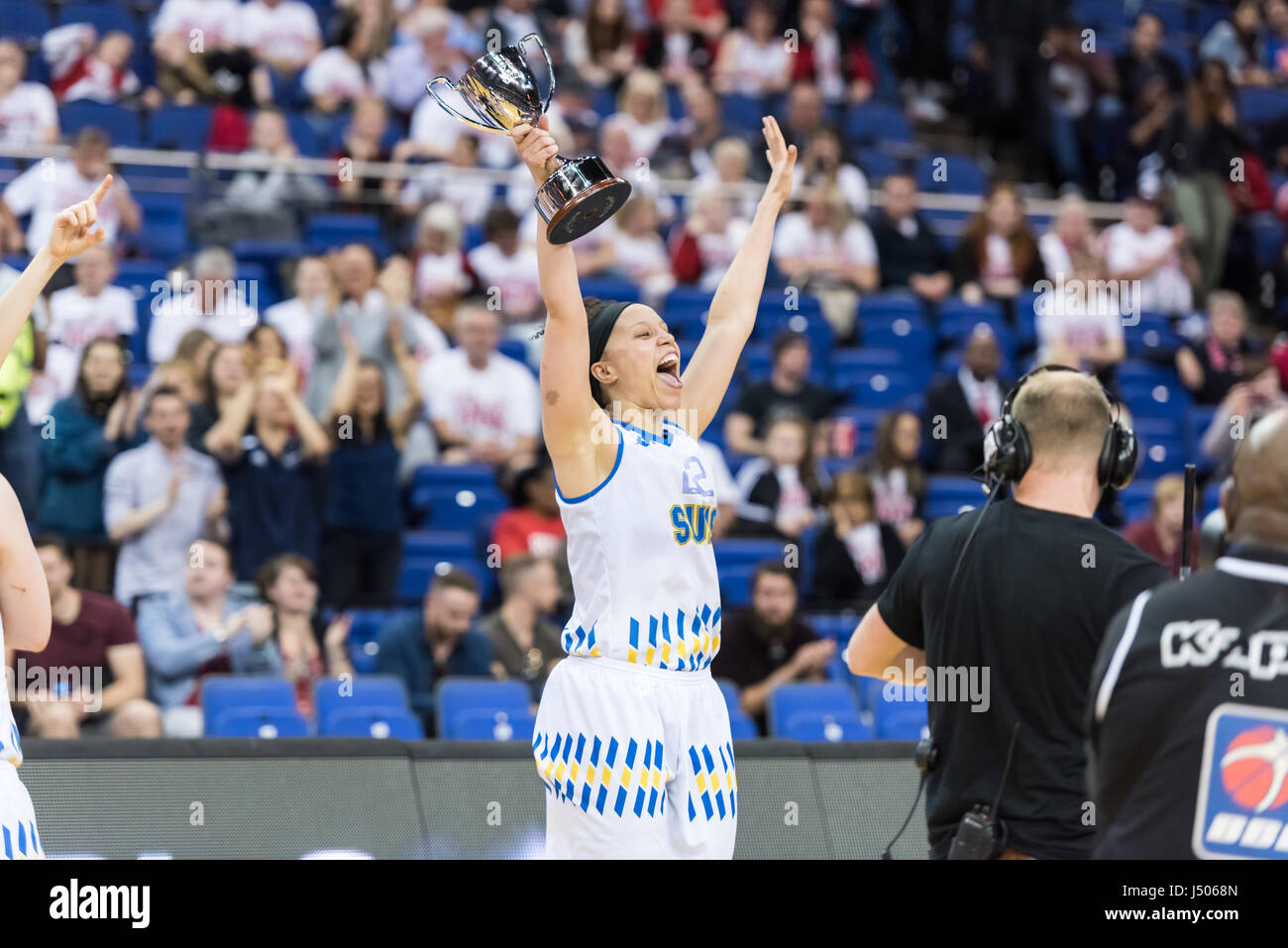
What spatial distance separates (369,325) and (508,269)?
133 cm

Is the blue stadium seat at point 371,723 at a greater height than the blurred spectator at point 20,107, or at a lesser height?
lesser

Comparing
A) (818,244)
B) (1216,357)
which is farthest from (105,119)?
(1216,357)

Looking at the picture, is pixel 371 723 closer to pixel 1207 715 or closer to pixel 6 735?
pixel 6 735

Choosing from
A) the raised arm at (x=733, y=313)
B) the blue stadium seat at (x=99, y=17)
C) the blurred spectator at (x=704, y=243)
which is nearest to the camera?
the raised arm at (x=733, y=313)

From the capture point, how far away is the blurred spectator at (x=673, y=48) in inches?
532

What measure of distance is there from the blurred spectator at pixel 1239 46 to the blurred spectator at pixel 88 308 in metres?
9.57

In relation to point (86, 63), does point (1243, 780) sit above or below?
below

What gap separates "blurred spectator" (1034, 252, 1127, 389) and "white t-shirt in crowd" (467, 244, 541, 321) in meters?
3.29

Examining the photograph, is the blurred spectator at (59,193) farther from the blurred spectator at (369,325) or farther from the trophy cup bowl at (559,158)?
the trophy cup bowl at (559,158)

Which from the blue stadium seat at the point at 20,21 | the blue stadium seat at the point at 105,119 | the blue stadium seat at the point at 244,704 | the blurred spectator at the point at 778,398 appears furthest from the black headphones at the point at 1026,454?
the blue stadium seat at the point at 20,21

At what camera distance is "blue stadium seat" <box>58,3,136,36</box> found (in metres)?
11.9

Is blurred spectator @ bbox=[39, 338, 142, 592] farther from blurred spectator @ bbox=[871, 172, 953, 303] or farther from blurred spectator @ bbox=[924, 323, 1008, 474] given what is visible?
→ blurred spectator @ bbox=[871, 172, 953, 303]

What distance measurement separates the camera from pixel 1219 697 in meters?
2.91
